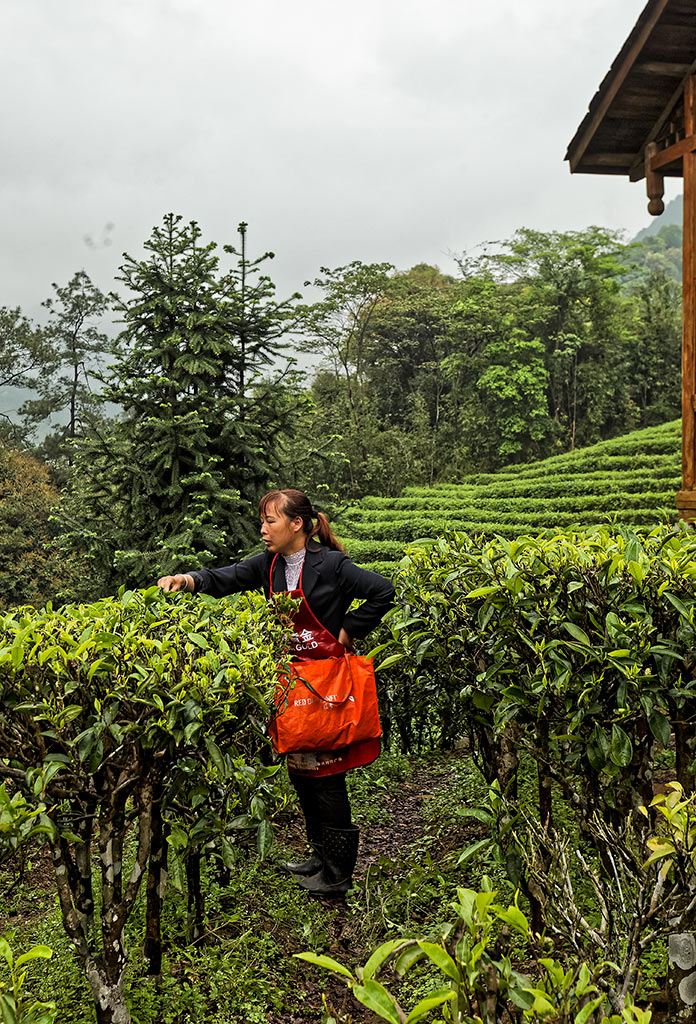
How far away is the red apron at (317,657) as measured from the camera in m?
2.88

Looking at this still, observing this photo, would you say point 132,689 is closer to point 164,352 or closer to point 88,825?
point 88,825

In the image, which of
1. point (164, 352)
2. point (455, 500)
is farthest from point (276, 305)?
point (455, 500)

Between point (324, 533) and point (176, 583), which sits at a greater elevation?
point (324, 533)

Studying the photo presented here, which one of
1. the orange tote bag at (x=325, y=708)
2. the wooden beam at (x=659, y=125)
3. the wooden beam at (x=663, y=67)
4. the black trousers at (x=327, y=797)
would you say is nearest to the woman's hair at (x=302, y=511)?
the orange tote bag at (x=325, y=708)

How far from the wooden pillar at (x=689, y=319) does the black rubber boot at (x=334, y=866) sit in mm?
3217

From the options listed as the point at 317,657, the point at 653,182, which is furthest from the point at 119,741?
the point at 653,182

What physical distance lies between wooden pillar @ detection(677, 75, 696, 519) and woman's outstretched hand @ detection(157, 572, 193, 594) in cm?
344

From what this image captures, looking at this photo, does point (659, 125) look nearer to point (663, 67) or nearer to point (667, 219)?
point (663, 67)

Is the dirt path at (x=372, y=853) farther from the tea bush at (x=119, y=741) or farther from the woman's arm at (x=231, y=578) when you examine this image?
the woman's arm at (x=231, y=578)

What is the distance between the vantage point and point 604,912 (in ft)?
5.03

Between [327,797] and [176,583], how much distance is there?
0.98 meters

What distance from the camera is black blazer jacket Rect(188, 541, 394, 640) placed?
114 inches

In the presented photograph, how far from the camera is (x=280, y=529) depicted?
9.69 ft

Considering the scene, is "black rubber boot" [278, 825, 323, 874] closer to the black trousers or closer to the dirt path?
the black trousers
